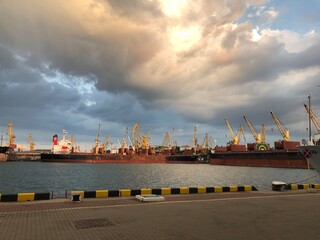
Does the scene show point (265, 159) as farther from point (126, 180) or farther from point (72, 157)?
point (72, 157)

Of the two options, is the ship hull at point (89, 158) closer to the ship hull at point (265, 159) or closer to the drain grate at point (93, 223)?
the ship hull at point (265, 159)

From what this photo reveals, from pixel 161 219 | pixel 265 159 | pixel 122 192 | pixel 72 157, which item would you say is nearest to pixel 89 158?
pixel 72 157

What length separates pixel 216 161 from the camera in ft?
532

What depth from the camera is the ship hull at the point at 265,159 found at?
112m

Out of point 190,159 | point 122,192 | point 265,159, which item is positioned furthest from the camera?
point 190,159

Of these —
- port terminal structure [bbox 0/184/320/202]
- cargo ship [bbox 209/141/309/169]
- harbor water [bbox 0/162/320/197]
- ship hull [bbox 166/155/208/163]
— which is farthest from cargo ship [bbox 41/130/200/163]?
port terminal structure [bbox 0/184/320/202]

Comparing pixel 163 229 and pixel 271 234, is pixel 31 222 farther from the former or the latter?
pixel 271 234

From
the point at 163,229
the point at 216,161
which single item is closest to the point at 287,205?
the point at 163,229

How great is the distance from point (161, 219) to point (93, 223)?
3.24 m

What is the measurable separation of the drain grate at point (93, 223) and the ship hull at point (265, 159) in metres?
106

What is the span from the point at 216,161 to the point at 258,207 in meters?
148

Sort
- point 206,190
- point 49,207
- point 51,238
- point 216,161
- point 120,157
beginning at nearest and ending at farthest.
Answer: point 51,238 → point 49,207 → point 206,190 → point 216,161 → point 120,157

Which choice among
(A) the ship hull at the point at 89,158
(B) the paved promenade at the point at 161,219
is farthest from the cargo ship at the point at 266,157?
(B) the paved promenade at the point at 161,219

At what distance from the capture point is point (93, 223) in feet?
42.4
